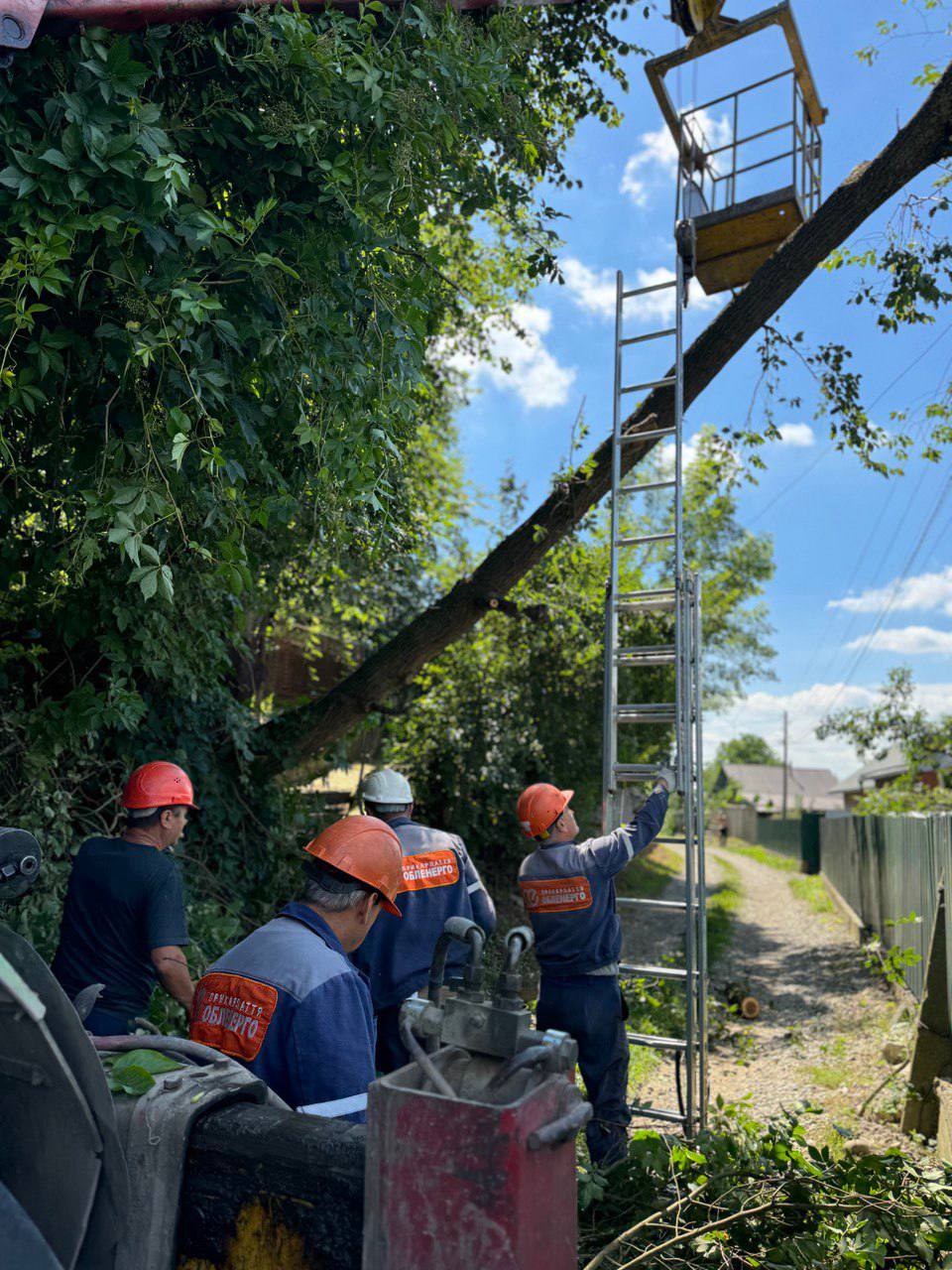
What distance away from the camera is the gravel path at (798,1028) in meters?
7.23

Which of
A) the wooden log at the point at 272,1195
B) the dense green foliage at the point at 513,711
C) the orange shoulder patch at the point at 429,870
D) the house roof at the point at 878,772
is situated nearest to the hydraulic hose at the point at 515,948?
the wooden log at the point at 272,1195

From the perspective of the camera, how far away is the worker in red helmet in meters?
3.93

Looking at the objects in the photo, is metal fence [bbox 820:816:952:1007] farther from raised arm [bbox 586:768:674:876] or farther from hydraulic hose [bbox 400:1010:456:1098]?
hydraulic hose [bbox 400:1010:456:1098]

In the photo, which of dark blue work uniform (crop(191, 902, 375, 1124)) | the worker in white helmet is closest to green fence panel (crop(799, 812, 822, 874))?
the worker in white helmet

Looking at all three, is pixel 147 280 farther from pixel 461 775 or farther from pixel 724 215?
pixel 461 775

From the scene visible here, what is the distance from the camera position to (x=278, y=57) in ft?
12.0

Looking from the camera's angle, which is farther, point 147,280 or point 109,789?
point 109,789

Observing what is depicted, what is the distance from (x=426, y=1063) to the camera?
157 cm

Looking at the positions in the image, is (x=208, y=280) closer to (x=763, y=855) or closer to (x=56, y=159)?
(x=56, y=159)

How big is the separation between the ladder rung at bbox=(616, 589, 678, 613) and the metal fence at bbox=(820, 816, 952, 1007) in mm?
2958

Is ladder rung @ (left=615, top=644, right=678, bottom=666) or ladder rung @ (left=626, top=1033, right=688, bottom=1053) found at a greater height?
ladder rung @ (left=615, top=644, right=678, bottom=666)

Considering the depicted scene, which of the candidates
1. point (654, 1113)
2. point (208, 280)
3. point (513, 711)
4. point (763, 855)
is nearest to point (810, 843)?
point (763, 855)

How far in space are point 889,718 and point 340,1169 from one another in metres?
35.3

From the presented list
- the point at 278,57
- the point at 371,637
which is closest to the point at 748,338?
the point at 278,57
